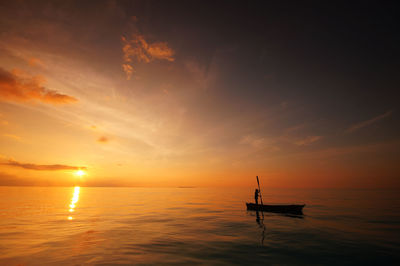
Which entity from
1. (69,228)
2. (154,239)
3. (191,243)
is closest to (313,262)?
(191,243)

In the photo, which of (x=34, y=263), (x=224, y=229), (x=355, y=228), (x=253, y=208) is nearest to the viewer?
(x=34, y=263)

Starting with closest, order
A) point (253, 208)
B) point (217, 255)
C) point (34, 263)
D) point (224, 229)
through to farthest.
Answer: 1. point (34, 263)
2. point (217, 255)
3. point (224, 229)
4. point (253, 208)

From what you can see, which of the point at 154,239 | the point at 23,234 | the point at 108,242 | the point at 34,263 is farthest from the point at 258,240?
the point at 23,234

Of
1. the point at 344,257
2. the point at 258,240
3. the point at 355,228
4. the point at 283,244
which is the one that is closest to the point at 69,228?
the point at 258,240

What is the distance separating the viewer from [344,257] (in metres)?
15.5

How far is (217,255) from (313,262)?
7.25m

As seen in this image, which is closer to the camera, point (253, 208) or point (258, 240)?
point (258, 240)

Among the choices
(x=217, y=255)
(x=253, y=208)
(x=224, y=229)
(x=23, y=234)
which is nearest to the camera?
(x=217, y=255)

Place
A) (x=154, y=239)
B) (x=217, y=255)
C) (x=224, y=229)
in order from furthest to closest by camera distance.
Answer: (x=224, y=229) → (x=154, y=239) → (x=217, y=255)

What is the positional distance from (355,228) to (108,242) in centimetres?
3163

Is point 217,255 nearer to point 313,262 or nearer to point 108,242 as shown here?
point 313,262

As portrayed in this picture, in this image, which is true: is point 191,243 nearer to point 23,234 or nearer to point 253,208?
point 23,234

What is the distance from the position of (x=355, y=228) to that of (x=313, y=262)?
17.9m

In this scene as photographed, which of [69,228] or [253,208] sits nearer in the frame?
[69,228]
